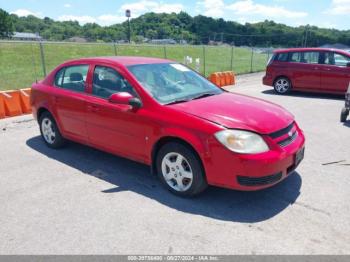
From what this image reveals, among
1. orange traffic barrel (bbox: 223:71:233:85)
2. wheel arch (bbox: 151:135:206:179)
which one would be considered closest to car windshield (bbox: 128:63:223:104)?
wheel arch (bbox: 151:135:206:179)

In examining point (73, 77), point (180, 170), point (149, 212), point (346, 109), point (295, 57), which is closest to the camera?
point (149, 212)

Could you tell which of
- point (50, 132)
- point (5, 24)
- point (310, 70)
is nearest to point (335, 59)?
point (310, 70)

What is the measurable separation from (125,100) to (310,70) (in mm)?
9153

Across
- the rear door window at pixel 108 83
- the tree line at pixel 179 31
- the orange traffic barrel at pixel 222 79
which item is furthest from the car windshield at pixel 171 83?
the tree line at pixel 179 31

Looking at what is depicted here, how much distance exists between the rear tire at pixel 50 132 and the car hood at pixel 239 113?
2567 millimetres

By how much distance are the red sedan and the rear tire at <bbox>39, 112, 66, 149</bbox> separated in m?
0.19

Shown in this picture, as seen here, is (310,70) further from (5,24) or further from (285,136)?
(5,24)

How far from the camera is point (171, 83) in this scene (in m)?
4.54

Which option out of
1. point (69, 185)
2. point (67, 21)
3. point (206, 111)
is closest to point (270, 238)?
point (206, 111)

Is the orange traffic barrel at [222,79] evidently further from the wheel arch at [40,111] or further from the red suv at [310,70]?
the wheel arch at [40,111]

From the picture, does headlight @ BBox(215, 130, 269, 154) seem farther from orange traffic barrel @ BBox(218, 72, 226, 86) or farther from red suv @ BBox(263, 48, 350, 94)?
orange traffic barrel @ BBox(218, 72, 226, 86)

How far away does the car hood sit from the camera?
362cm

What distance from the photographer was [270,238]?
3.14m

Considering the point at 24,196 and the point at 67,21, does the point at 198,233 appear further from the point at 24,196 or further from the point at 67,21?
the point at 67,21
